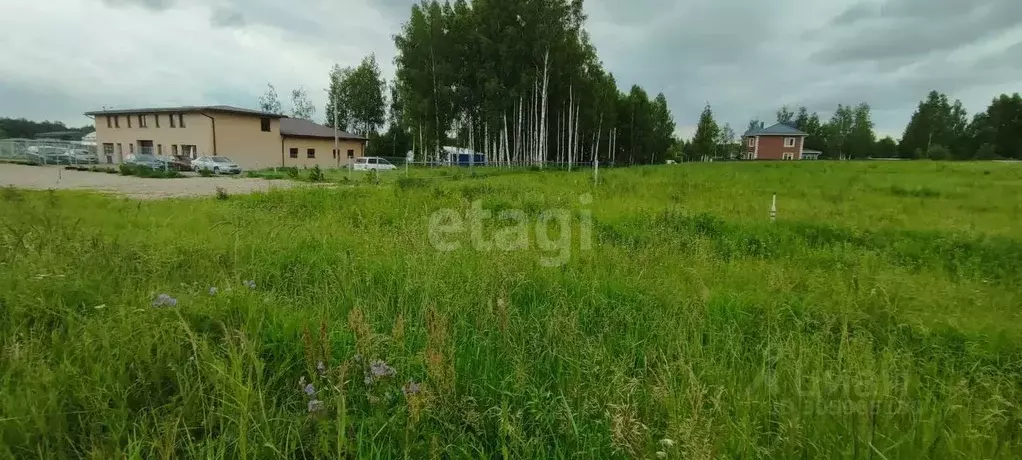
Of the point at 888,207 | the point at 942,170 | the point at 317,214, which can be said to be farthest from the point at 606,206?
the point at 942,170

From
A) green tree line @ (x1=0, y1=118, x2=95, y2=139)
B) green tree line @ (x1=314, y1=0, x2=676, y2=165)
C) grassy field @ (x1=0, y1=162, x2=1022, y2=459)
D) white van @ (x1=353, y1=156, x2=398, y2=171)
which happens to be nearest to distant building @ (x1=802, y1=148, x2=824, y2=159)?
green tree line @ (x1=314, y1=0, x2=676, y2=165)

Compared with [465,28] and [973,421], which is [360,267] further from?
[465,28]

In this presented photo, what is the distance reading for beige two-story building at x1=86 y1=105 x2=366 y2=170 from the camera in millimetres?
34406

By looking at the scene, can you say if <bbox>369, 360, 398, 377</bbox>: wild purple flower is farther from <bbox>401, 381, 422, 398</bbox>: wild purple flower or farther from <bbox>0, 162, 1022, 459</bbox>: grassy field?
<bbox>401, 381, 422, 398</bbox>: wild purple flower

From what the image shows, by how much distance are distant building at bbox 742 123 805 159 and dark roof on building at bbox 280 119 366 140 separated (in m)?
50.1

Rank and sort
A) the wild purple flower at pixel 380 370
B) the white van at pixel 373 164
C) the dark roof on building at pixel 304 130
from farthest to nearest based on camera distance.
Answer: the dark roof on building at pixel 304 130 → the white van at pixel 373 164 → the wild purple flower at pixel 380 370

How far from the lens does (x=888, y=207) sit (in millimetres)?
11023

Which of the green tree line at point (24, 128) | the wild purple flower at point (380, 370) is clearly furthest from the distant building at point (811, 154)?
the green tree line at point (24, 128)

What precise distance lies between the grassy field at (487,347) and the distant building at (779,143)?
59.4 meters

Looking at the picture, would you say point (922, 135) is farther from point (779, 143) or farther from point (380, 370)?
point (380, 370)

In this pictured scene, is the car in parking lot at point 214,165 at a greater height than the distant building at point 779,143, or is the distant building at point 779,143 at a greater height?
the distant building at point 779,143

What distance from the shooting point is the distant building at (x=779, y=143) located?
2299 inches

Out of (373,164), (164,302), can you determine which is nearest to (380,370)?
(164,302)

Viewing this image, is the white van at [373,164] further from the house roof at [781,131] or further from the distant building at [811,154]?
the distant building at [811,154]
